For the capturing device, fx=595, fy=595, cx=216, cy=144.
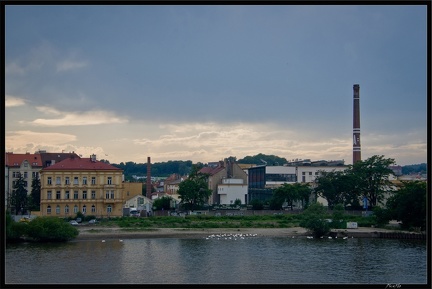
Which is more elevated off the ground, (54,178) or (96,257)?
(54,178)

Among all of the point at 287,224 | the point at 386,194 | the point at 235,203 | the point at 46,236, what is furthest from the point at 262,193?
the point at 46,236

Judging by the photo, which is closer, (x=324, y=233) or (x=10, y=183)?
(x=324, y=233)

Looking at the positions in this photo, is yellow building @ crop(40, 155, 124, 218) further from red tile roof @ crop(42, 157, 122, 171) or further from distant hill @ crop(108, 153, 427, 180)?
distant hill @ crop(108, 153, 427, 180)

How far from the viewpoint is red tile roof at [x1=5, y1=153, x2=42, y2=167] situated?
1934 inches

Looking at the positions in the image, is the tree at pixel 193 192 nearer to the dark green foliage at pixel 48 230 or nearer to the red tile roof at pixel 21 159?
the red tile roof at pixel 21 159

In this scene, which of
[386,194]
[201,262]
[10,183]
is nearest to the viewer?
[201,262]

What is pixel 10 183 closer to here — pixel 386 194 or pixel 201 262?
pixel 201 262

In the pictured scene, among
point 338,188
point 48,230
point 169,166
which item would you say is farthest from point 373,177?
point 169,166

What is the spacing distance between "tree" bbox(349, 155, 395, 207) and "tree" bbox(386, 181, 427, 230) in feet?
37.8

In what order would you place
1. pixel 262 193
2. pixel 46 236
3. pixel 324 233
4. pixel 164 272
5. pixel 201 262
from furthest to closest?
pixel 262 193 → pixel 324 233 → pixel 46 236 → pixel 201 262 → pixel 164 272

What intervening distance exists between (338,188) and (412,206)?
43.9 ft

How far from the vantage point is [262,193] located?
198 ft

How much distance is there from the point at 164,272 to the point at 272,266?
183 inches

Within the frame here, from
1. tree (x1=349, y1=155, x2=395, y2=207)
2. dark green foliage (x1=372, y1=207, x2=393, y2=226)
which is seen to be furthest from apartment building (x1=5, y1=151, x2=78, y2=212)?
dark green foliage (x1=372, y1=207, x2=393, y2=226)
